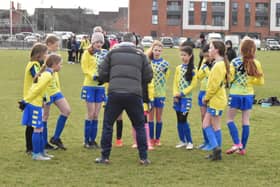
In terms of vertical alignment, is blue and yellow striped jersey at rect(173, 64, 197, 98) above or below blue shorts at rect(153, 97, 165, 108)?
above

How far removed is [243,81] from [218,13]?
92.7 metres

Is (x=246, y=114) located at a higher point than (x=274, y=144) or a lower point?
higher

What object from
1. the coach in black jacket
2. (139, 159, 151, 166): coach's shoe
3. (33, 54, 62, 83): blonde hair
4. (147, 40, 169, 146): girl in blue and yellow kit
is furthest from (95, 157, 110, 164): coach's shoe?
(147, 40, 169, 146): girl in blue and yellow kit

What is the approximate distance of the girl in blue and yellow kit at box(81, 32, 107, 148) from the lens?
29.9 ft

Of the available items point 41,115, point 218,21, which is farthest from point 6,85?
point 218,21

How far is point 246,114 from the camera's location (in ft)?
29.1

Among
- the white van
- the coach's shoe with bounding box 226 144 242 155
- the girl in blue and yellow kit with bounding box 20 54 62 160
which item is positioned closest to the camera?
the girl in blue and yellow kit with bounding box 20 54 62 160

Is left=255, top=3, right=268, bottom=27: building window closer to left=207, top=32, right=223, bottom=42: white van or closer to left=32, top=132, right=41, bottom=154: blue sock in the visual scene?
left=207, top=32, right=223, bottom=42: white van

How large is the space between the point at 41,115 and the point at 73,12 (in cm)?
9899

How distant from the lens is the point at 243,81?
8.72 meters

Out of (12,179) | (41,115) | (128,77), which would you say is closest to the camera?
(12,179)

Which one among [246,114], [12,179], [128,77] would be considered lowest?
[12,179]

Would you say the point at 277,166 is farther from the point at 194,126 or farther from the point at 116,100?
the point at 194,126

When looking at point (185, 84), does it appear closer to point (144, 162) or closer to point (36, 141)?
point (144, 162)
